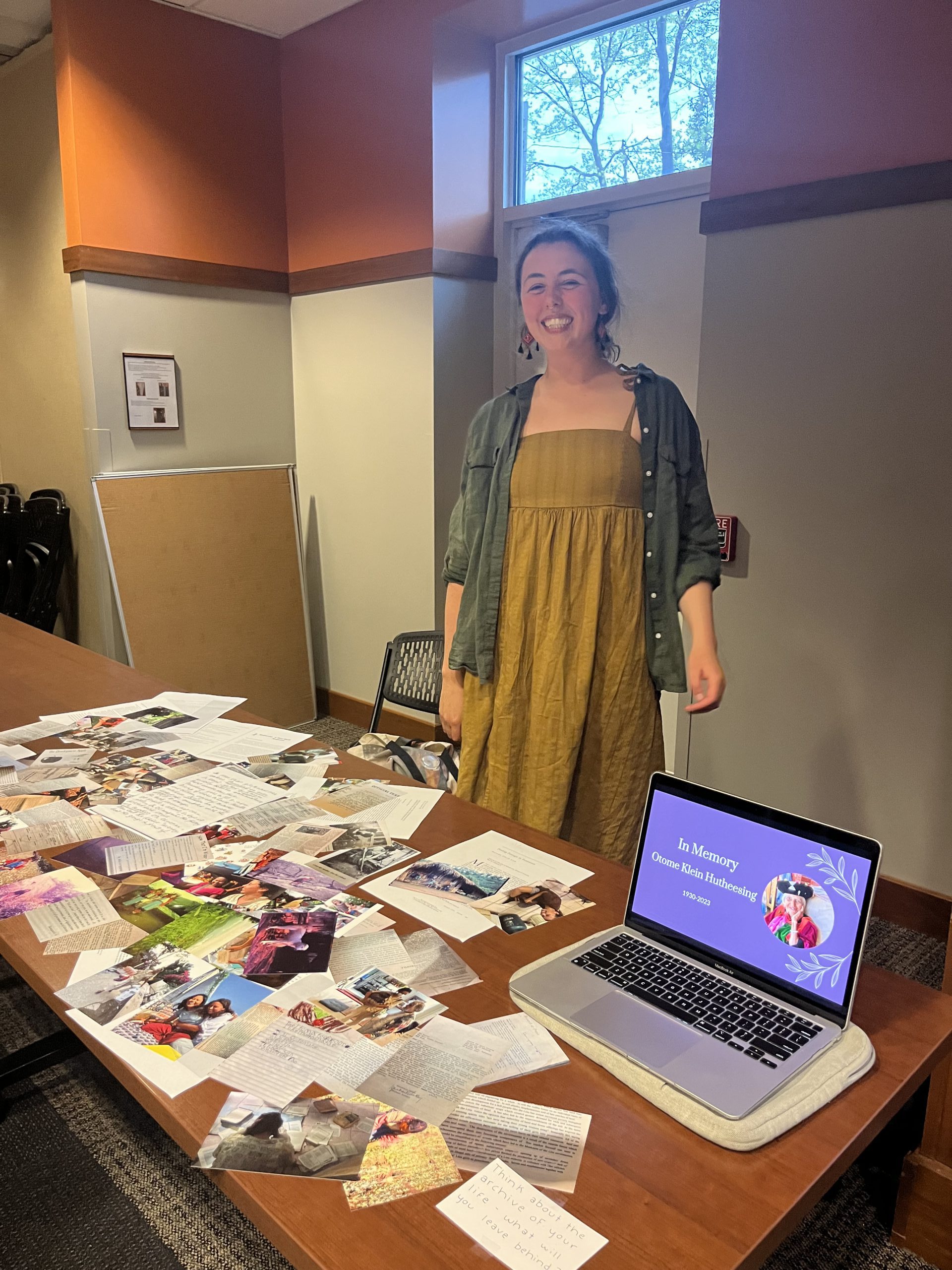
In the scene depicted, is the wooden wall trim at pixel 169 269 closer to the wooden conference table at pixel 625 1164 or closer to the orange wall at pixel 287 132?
the orange wall at pixel 287 132

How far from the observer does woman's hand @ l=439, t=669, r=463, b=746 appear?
77.5 inches

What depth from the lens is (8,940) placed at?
112 cm

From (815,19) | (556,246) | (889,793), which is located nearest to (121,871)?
(556,246)

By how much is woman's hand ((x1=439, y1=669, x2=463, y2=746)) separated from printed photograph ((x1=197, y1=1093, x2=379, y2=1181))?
3.80ft

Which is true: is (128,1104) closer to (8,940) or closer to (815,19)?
(8,940)

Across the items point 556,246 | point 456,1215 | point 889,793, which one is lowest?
point 889,793

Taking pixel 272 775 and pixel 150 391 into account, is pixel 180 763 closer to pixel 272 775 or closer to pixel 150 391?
pixel 272 775

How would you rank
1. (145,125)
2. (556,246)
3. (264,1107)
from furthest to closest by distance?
(145,125) < (556,246) < (264,1107)

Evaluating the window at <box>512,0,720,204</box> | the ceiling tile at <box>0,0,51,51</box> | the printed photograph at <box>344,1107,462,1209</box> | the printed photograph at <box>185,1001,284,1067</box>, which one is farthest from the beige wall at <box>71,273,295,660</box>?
the printed photograph at <box>344,1107,462,1209</box>

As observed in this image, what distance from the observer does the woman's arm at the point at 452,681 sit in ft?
6.43

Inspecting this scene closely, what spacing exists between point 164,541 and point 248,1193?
3268 millimetres

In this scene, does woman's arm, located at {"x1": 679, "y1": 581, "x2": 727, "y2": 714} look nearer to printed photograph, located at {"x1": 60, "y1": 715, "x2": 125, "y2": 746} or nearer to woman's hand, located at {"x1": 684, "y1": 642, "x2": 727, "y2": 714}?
woman's hand, located at {"x1": 684, "y1": 642, "x2": 727, "y2": 714}

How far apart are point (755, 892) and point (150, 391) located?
11.0ft

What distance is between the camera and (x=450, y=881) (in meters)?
1.26
